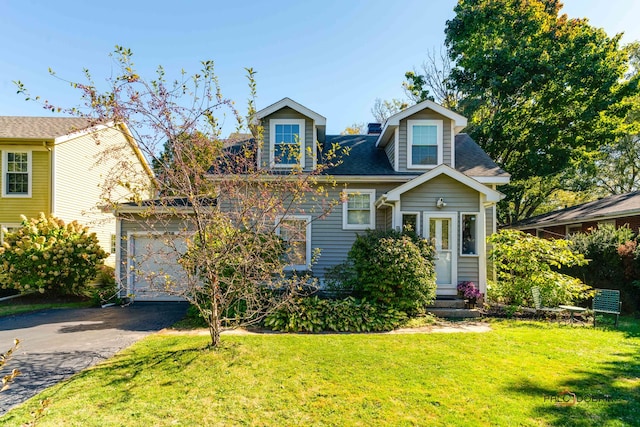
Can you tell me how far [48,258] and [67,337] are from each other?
16.5 ft

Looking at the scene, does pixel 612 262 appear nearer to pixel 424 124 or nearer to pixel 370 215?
pixel 424 124

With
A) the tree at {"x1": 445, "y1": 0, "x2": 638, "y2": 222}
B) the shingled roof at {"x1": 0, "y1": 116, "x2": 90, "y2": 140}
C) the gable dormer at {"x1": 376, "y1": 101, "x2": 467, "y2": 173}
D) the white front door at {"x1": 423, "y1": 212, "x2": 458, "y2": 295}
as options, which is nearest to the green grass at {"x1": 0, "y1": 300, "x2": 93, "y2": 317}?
the shingled roof at {"x1": 0, "y1": 116, "x2": 90, "y2": 140}

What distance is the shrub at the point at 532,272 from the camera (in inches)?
351

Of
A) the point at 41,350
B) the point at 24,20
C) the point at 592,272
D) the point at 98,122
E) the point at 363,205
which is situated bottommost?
the point at 41,350

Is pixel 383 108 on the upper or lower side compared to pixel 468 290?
upper

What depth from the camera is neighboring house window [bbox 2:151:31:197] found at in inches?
484

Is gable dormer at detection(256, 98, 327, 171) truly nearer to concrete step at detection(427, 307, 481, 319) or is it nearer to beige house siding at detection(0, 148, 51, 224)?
concrete step at detection(427, 307, 481, 319)

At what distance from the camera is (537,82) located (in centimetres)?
1528

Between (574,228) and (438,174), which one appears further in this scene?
(574,228)

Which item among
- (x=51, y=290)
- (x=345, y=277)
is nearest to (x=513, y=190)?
(x=345, y=277)

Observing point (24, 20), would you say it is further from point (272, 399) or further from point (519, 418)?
point (519, 418)

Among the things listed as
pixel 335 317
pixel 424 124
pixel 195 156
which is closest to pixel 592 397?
pixel 335 317

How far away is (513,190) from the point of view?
62.2 ft

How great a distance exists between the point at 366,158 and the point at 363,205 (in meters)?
2.26
